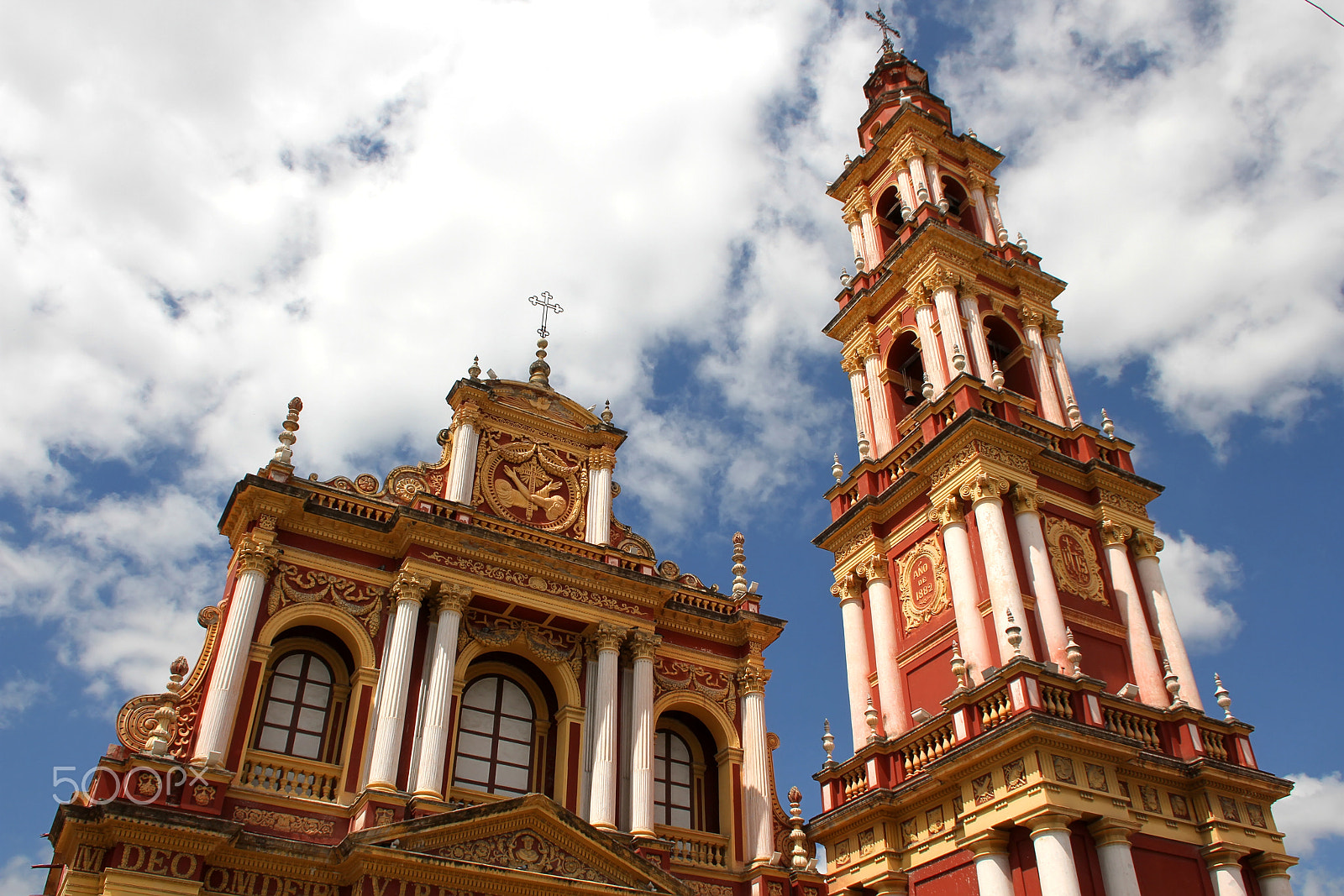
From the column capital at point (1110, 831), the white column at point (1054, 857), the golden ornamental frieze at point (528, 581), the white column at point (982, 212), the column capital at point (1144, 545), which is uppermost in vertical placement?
the white column at point (982, 212)

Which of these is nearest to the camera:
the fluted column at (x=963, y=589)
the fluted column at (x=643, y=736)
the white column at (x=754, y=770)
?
the fluted column at (x=963, y=589)

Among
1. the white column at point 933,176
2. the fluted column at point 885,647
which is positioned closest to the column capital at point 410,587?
the fluted column at point 885,647

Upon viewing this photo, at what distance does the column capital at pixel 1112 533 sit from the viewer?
1897 cm

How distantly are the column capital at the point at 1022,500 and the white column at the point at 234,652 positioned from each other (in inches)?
499

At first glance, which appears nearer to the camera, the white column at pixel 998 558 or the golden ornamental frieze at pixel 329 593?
the white column at pixel 998 558

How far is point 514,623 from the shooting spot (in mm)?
18469

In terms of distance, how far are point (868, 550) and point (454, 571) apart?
811 cm

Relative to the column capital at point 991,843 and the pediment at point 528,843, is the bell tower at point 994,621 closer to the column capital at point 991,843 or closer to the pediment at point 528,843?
the column capital at point 991,843

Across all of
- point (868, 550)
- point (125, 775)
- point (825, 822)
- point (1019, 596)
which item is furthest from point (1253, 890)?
point (125, 775)

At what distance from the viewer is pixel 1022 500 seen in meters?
18.2

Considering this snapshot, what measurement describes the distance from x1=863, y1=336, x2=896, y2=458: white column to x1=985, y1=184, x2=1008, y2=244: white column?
4025 millimetres

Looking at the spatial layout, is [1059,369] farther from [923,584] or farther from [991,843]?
[991,843]

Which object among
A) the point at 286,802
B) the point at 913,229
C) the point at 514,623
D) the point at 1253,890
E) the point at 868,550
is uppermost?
the point at 913,229

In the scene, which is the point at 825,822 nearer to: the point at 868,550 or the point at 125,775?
the point at 868,550
